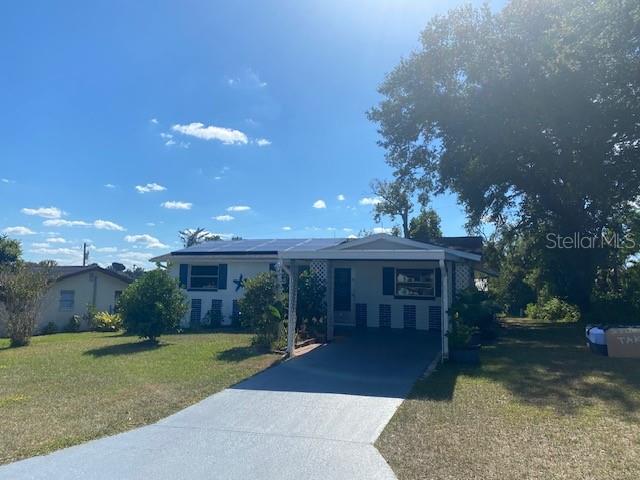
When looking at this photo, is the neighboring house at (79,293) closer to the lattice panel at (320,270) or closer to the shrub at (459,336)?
the lattice panel at (320,270)

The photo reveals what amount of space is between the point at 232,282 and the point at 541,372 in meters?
11.8

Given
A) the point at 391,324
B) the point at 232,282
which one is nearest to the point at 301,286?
the point at 391,324

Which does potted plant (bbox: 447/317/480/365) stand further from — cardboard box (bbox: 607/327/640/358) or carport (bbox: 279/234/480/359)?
carport (bbox: 279/234/480/359)

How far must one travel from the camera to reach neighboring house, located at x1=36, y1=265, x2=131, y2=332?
73.2 feet

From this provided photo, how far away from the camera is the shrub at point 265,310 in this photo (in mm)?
11555

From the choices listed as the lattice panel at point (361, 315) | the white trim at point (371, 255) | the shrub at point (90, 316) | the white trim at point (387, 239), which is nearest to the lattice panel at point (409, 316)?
the lattice panel at point (361, 315)

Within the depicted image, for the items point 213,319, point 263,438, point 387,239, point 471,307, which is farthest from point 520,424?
point 213,319

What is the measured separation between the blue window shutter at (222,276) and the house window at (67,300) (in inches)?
390

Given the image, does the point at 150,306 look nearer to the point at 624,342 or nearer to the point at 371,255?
the point at 371,255

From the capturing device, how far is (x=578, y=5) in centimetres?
1362

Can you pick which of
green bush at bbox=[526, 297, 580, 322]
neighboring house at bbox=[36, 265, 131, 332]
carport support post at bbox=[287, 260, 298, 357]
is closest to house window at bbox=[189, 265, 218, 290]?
neighboring house at bbox=[36, 265, 131, 332]

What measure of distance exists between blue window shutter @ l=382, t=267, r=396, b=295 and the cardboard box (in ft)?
20.9

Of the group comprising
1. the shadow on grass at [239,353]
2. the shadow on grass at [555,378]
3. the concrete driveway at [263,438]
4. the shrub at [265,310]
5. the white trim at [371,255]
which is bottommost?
the concrete driveway at [263,438]

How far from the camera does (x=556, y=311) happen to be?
23.0m
